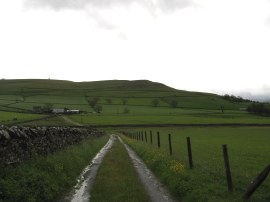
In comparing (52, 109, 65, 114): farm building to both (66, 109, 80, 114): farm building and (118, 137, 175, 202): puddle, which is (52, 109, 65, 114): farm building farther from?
(118, 137, 175, 202): puddle

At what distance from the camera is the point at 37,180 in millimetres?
14789

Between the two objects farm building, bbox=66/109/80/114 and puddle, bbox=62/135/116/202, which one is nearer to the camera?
puddle, bbox=62/135/116/202

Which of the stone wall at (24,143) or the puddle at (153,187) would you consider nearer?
the stone wall at (24,143)

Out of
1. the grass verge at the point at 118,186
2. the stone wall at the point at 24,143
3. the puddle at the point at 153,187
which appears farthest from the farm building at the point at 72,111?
the puddle at the point at 153,187

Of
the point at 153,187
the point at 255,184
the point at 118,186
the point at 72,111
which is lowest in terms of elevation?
the point at 153,187

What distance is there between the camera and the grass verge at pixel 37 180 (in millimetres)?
12805

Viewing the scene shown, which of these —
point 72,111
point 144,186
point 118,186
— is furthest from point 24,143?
point 72,111

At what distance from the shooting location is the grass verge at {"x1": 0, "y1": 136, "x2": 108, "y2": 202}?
1280 centimetres

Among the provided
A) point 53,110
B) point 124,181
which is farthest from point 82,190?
point 53,110

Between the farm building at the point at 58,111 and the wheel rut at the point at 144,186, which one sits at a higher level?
the farm building at the point at 58,111

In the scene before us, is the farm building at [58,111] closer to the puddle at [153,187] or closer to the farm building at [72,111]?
the farm building at [72,111]

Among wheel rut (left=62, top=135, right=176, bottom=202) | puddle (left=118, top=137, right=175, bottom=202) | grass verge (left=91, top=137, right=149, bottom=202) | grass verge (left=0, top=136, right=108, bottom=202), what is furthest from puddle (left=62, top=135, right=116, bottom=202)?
puddle (left=118, top=137, right=175, bottom=202)

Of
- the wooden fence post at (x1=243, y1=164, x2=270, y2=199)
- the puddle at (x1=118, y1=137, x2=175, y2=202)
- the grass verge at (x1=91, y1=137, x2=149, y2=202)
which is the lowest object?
the puddle at (x1=118, y1=137, x2=175, y2=202)

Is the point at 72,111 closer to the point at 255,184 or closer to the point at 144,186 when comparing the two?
the point at 144,186
